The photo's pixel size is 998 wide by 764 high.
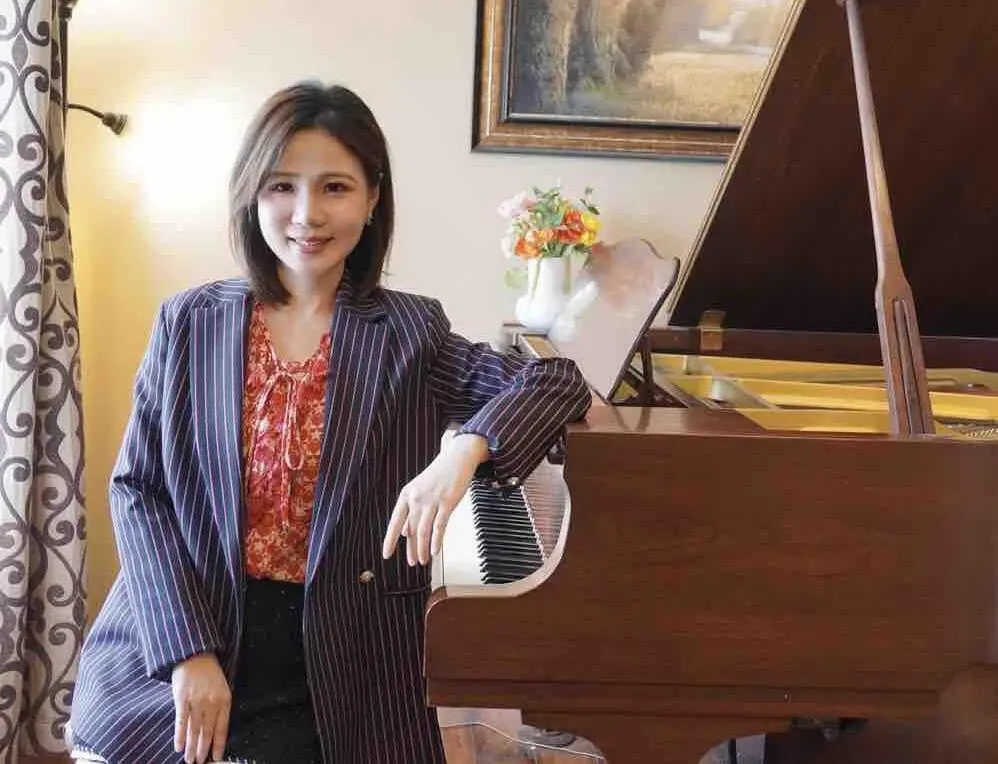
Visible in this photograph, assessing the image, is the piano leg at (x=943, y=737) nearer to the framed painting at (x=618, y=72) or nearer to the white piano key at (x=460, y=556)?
the white piano key at (x=460, y=556)

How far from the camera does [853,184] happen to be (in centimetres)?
175

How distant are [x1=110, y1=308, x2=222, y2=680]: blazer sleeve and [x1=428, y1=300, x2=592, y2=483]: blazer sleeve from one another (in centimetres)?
40

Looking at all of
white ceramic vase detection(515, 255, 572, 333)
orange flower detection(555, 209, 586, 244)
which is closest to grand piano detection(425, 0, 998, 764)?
white ceramic vase detection(515, 255, 572, 333)

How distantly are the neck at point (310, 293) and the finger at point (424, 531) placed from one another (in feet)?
1.43

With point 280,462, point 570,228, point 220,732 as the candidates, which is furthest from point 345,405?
point 570,228

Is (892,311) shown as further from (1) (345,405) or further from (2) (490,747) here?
(2) (490,747)

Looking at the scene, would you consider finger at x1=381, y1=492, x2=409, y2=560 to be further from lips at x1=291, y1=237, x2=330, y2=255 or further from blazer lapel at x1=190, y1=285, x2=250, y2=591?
lips at x1=291, y1=237, x2=330, y2=255

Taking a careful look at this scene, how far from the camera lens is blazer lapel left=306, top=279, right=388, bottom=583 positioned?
1299 millimetres

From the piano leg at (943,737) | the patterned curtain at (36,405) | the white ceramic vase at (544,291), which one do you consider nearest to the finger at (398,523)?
the piano leg at (943,737)

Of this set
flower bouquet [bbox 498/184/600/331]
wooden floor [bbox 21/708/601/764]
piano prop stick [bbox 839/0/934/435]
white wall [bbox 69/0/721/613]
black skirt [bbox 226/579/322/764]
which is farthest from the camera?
white wall [bbox 69/0/721/613]

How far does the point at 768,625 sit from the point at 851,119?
2.98 ft

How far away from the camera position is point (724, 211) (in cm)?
174

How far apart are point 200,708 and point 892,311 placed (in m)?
1.04

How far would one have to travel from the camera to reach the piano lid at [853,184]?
1.44 m
